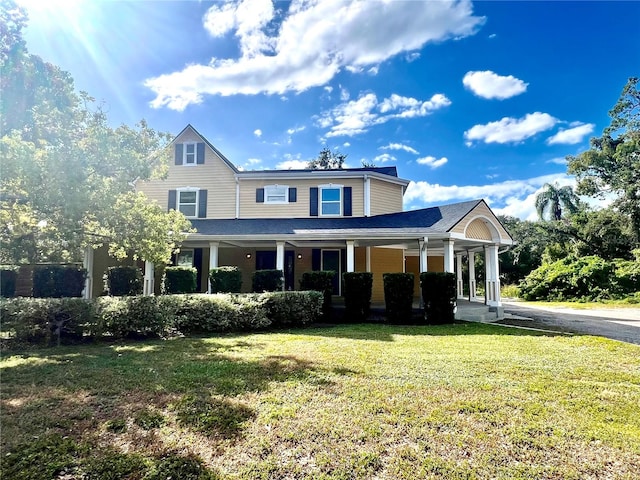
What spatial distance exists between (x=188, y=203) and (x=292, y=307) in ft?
28.8

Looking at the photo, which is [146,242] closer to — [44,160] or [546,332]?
[44,160]

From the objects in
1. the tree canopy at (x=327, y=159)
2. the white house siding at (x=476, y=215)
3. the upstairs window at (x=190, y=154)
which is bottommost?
the white house siding at (x=476, y=215)

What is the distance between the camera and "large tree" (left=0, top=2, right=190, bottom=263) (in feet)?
21.6

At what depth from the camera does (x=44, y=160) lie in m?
6.69

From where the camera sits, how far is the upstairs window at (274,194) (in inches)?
635

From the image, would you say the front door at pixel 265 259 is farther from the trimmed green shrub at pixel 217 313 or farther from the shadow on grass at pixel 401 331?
the trimmed green shrub at pixel 217 313

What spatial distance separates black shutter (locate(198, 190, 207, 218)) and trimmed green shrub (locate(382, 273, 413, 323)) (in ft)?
31.0

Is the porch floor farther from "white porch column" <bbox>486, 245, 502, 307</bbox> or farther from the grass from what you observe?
the grass

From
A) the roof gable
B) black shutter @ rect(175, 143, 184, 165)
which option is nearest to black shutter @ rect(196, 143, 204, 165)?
the roof gable

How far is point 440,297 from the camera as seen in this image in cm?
1092

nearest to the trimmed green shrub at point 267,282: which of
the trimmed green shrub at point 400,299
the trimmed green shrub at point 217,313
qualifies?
the trimmed green shrub at point 217,313

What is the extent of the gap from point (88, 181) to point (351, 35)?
7.63 metres

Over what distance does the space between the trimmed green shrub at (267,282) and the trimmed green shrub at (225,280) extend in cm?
69

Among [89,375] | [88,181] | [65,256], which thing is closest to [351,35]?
[88,181]
